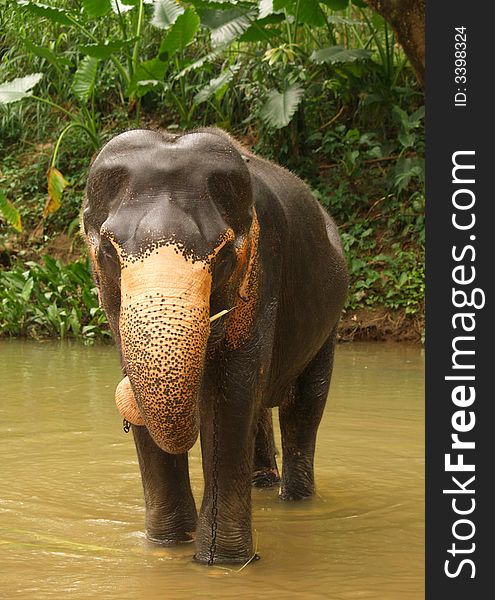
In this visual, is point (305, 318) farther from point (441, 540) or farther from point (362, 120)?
point (362, 120)

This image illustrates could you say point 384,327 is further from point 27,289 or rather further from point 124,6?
point 124,6

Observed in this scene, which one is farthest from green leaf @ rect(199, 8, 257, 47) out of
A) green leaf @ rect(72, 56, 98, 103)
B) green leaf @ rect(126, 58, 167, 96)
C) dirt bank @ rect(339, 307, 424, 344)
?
dirt bank @ rect(339, 307, 424, 344)

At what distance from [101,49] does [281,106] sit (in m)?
2.18

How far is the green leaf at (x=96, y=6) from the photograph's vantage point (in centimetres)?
1299

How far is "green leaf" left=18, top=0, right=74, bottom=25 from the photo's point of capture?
13.0 metres

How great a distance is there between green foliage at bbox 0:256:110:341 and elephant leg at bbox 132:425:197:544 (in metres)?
7.33

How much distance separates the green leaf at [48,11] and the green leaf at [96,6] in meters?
0.31

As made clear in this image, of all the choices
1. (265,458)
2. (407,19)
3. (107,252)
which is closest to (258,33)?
(407,19)

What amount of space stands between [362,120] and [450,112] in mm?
10880

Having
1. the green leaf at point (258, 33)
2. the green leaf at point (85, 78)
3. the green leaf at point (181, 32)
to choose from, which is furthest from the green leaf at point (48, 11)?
the green leaf at point (258, 33)

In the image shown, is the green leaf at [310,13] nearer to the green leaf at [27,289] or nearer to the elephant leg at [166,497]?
the green leaf at [27,289]

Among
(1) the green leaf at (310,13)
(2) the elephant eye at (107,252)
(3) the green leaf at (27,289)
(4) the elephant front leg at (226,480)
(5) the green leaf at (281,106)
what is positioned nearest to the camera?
(2) the elephant eye at (107,252)

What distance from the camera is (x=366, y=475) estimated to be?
5.96 metres

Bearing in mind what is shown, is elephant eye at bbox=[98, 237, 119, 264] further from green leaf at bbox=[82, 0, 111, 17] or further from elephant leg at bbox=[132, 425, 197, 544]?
green leaf at bbox=[82, 0, 111, 17]
